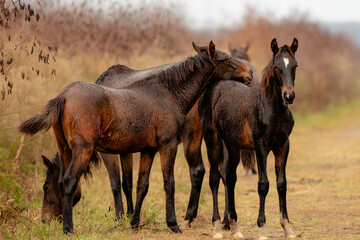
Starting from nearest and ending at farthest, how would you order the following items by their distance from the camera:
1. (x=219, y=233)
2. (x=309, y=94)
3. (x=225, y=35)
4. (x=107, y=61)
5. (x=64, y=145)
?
(x=64, y=145), (x=219, y=233), (x=107, y=61), (x=225, y=35), (x=309, y=94)

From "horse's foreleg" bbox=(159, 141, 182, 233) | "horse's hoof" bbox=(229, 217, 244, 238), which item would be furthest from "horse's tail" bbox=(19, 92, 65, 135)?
"horse's hoof" bbox=(229, 217, 244, 238)

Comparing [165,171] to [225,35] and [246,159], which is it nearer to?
[246,159]

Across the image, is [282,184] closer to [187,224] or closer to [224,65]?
[187,224]

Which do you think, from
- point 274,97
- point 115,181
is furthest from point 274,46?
point 115,181

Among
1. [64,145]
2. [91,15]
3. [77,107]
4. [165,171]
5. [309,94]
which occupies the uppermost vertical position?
[91,15]

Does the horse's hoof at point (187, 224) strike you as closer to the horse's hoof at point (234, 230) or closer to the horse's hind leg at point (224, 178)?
the horse's hind leg at point (224, 178)

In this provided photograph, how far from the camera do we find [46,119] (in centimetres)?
603

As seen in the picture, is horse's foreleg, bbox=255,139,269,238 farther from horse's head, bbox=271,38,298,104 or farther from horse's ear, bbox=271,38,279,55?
horse's ear, bbox=271,38,279,55

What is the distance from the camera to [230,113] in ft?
24.0

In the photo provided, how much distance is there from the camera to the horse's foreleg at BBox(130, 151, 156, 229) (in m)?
6.98

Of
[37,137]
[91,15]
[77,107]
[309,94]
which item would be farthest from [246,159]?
[309,94]

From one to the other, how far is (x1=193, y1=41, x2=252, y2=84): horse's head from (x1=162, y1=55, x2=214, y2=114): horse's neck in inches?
3.4

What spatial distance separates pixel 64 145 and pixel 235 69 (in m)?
2.49

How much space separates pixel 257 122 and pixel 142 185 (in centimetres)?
157
